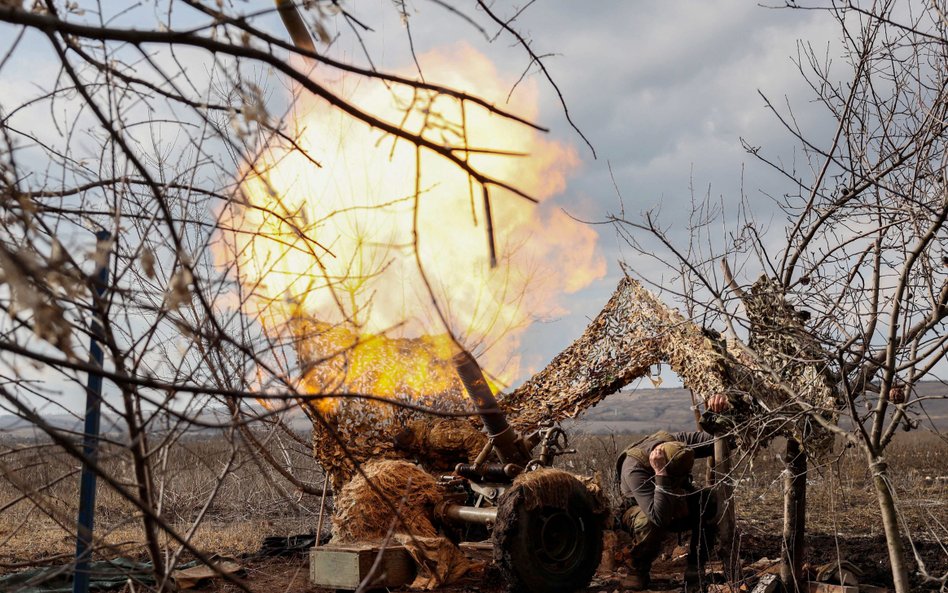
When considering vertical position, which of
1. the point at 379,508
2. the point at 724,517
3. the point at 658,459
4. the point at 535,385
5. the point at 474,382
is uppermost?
the point at 535,385

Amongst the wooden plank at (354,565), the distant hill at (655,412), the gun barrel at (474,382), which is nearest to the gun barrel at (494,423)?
the gun barrel at (474,382)

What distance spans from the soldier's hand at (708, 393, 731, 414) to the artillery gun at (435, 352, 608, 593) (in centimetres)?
154

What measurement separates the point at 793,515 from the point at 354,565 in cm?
413

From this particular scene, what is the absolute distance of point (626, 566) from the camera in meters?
10.3

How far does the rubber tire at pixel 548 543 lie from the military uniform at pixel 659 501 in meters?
0.54

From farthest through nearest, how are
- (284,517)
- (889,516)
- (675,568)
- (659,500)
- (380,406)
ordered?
(284,517), (675,568), (380,406), (659,500), (889,516)

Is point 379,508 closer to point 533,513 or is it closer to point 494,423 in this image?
point 494,423

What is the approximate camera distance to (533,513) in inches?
332

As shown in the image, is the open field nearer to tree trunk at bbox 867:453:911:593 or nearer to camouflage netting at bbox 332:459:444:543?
camouflage netting at bbox 332:459:444:543

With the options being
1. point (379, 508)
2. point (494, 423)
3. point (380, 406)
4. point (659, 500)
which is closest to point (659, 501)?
point (659, 500)

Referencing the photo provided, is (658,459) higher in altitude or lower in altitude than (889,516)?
higher

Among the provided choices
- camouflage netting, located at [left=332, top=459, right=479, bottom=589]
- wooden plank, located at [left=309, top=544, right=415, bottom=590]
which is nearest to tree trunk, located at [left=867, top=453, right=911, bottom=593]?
wooden plank, located at [left=309, top=544, right=415, bottom=590]

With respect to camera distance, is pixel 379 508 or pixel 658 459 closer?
pixel 658 459

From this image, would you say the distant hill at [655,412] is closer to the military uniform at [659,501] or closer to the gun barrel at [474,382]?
the military uniform at [659,501]
